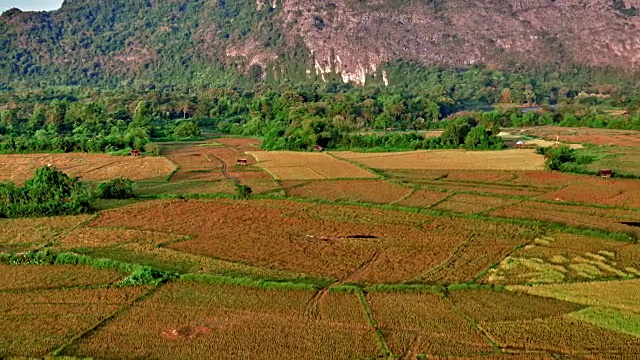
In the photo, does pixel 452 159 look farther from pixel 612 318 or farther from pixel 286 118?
pixel 286 118

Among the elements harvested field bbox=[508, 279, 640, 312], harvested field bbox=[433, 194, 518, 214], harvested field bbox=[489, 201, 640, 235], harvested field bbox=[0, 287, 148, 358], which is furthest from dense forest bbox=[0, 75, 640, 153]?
harvested field bbox=[0, 287, 148, 358]

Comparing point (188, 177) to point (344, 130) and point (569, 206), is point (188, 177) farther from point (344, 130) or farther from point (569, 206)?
point (344, 130)

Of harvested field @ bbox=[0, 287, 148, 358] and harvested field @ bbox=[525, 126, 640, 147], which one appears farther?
harvested field @ bbox=[525, 126, 640, 147]

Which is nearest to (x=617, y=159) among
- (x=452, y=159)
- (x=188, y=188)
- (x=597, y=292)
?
(x=452, y=159)

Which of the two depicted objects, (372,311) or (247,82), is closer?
(372,311)

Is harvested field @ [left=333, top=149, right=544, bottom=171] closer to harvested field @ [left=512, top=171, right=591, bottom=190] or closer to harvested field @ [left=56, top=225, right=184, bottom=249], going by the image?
harvested field @ [left=512, top=171, right=591, bottom=190]

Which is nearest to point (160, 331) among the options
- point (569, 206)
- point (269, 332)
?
point (269, 332)
